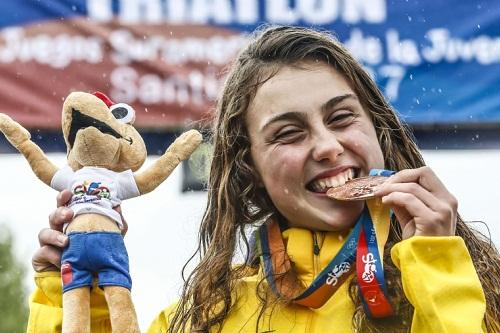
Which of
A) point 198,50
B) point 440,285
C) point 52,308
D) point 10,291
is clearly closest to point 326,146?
point 440,285

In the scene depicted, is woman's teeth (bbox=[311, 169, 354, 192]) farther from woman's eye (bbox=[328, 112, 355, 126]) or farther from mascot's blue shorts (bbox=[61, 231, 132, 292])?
mascot's blue shorts (bbox=[61, 231, 132, 292])

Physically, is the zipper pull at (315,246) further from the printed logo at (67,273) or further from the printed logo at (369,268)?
the printed logo at (67,273)

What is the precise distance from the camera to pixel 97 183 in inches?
104

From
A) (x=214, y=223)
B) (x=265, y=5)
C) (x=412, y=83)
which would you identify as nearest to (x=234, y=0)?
(x=265, y=5)

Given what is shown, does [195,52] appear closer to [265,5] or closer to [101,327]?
[265,5]

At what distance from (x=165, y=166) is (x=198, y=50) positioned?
11.3ft

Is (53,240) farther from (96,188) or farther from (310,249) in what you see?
(310,249)

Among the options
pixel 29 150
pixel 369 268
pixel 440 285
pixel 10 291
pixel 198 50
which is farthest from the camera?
pixel 10 291

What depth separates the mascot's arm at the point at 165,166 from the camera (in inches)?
106

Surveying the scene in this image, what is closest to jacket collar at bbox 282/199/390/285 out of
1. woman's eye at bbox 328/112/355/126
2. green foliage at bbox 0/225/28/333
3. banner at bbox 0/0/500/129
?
woman's eye at bbox 328/112/355/126

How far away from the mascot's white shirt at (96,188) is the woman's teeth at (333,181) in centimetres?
53

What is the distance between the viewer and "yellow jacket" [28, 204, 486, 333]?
2.05m

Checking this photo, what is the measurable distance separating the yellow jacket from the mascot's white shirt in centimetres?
18

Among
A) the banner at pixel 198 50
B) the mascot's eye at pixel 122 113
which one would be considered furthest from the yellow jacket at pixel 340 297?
the banner at pixel 198 50
